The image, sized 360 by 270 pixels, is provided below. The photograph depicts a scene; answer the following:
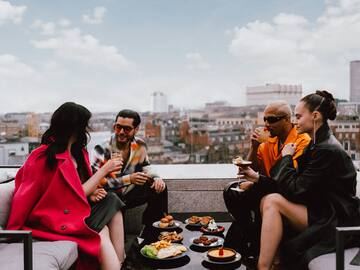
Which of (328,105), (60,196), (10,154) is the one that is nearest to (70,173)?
(60,196)

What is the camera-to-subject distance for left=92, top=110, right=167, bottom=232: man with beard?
9.84ft

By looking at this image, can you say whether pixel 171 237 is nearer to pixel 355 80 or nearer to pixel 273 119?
pixel 273 119

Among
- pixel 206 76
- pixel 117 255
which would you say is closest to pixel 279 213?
pixel 117 255

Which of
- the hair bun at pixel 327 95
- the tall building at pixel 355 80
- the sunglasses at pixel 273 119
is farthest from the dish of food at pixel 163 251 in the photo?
the tall building at pixel 355 80

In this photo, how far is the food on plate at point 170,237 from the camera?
2.43m

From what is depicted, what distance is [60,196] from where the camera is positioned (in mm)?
2146

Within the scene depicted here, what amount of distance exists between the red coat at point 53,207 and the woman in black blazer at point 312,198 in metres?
0.94

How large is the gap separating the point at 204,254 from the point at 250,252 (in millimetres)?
469

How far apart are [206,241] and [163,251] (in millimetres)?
321

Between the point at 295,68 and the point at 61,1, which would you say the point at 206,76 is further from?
the point at 61,1

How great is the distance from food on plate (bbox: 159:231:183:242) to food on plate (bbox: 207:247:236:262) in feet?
0.84

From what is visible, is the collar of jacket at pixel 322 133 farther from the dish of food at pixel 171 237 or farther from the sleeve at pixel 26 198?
the sleeve at pixel 26 198

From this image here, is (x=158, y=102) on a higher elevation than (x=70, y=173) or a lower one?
higher

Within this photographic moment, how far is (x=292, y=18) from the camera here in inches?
161
